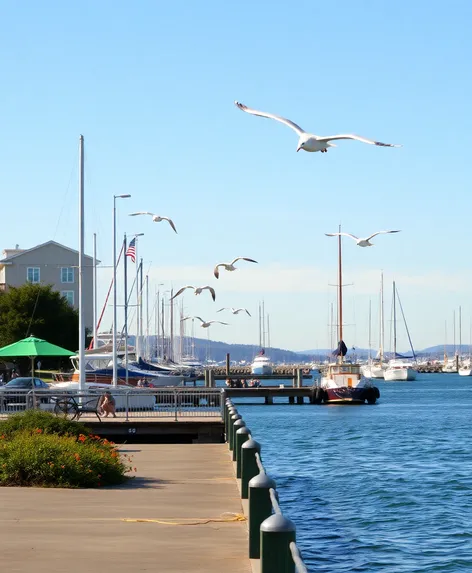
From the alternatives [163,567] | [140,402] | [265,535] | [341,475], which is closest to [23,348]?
[140,402]

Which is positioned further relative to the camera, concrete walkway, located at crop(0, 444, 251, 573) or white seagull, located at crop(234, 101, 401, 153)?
white seagull, located at crop(234, 101, 401, 153)

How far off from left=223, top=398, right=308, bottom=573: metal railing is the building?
96.4m

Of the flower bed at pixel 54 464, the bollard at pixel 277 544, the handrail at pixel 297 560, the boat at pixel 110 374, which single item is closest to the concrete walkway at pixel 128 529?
the flower bed at pixel 54 464

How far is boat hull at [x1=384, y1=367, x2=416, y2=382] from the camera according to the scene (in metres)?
197

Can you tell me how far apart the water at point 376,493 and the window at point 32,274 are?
56963mm

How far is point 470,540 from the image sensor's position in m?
22.4

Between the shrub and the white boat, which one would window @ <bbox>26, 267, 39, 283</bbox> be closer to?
the shrub

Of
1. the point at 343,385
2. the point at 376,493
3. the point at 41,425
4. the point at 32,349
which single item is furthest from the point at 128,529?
the point at 343,385

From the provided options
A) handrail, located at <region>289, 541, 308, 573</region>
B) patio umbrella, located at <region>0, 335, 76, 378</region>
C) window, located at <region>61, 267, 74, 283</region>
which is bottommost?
handrail, located at <region>289, 541, 308, 573</region>

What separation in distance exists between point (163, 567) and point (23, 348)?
29852 millimetres

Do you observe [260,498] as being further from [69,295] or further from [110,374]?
[69,295]

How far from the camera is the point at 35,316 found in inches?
3878

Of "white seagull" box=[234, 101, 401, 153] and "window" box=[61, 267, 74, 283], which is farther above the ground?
"window" box=[61, 267, 74, 283]

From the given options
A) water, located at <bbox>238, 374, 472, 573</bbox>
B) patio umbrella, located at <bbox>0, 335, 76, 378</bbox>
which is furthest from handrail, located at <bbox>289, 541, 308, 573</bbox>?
patio umbrella, located at <bbox>0, 335, 76, 378</bbox>
